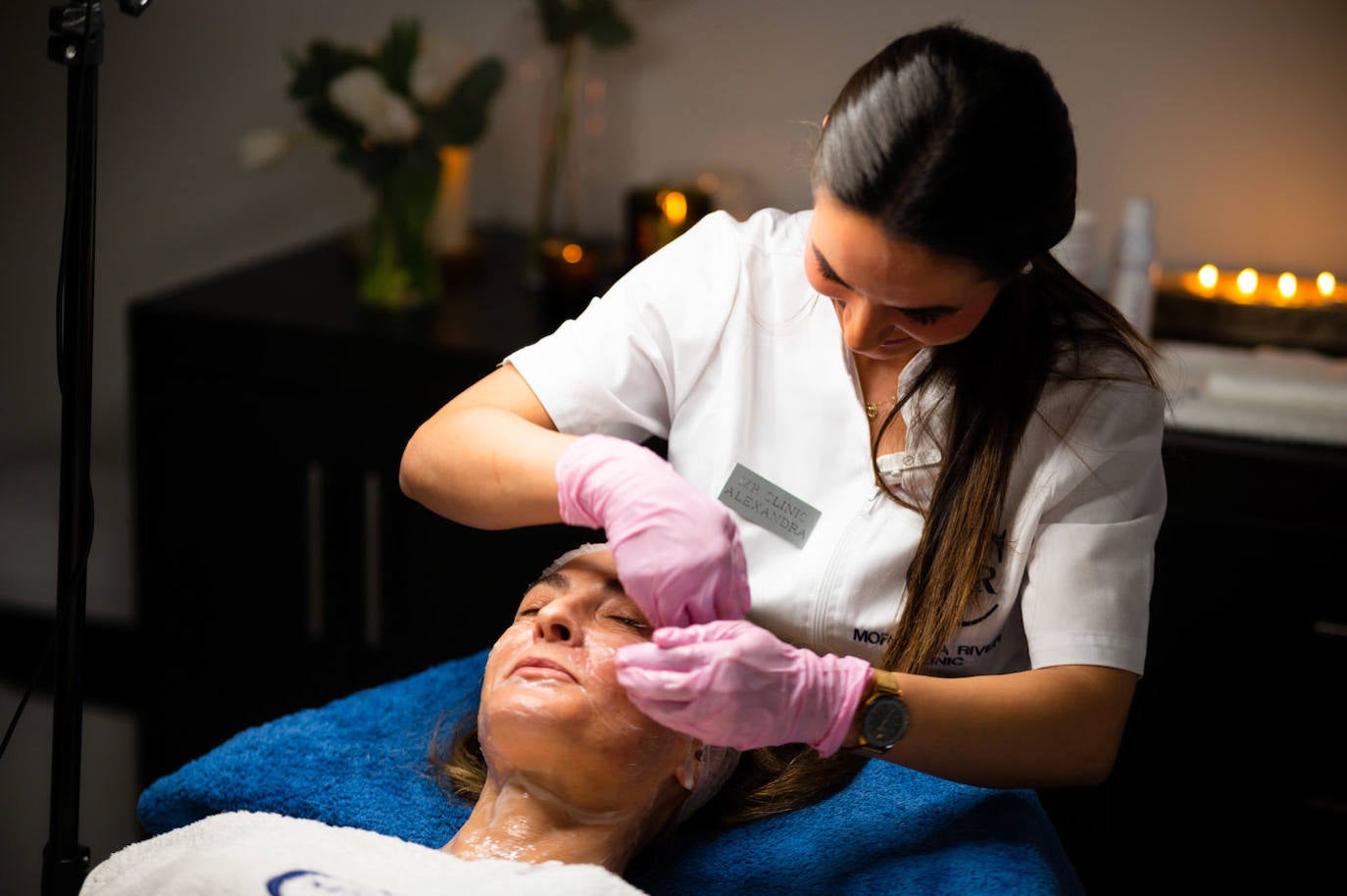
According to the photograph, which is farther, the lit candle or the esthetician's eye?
the lit candle

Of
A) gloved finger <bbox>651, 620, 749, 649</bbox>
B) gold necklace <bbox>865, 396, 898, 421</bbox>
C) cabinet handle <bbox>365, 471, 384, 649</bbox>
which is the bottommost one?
cabinet handle <bbox>365, 471, 384, 649</bbox>

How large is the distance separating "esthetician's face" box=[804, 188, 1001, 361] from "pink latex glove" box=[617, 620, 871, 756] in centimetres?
28

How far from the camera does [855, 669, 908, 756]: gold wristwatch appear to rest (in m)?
1.13

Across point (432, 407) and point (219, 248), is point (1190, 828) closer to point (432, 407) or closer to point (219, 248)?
point (432, 407)

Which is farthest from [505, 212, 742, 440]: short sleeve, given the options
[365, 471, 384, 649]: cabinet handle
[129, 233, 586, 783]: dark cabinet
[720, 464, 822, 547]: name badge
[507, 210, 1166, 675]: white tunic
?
[365, 471, 384, 649]: cabinet handle

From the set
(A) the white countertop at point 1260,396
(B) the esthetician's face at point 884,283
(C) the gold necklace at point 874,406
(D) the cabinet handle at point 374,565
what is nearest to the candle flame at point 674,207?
(D) the cabinet handle at point 374,565

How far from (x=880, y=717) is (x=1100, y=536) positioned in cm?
27

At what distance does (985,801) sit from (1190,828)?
907 millimetres

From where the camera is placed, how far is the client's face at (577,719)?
1.20 m

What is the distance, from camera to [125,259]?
2.84 meters

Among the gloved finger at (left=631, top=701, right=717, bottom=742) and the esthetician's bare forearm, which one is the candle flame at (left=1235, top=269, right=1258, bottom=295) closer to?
the esthetician's bare forearm

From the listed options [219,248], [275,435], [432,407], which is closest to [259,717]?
[275,435]

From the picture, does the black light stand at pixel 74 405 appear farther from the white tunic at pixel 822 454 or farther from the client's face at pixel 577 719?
the white tunic at pixel 822 454

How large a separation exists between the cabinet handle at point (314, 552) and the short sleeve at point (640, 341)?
962 millimetres
